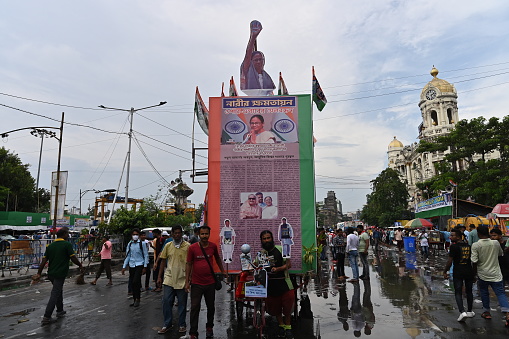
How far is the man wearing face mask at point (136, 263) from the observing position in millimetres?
8023

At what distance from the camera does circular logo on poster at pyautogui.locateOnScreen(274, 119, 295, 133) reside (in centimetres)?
671

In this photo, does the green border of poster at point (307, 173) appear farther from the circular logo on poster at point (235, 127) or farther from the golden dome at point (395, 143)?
the golden dome at point (395, 143)

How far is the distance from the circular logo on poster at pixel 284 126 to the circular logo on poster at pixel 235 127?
63cm

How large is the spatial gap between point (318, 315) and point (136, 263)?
4255 mm

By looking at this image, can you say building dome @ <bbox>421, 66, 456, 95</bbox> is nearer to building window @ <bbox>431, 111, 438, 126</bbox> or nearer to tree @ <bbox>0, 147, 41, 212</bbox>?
building window @ <bbox>431, 111, 438, 126</bbox>

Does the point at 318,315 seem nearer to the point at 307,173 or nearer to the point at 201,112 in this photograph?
the point at 307,173

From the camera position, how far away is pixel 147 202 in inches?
1379

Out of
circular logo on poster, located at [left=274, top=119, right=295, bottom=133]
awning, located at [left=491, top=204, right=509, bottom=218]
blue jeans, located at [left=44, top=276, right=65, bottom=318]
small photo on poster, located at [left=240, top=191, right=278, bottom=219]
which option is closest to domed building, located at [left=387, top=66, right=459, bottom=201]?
awning, located at [left=491, top=204, right=509, bottom=218]

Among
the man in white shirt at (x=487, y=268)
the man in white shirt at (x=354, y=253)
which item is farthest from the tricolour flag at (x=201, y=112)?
the man in white shirt at (x=354, y=253)

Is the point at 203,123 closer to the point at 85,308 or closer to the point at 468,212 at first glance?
the point at 85,308

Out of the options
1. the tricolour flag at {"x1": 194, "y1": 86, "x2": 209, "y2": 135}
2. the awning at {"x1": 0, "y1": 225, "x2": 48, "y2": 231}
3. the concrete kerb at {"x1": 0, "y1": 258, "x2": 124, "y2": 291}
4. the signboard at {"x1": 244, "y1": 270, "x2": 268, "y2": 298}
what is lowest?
the concrete kerb at {"x1": 0, "y1": 258, "x2": 124, "y2": 291}

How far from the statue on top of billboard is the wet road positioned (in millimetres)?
4797

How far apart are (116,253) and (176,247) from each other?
17416 millimetres

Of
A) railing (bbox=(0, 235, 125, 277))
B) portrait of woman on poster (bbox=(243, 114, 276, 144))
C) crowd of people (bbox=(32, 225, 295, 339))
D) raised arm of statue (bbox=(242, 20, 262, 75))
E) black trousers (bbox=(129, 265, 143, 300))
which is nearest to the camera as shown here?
crowd of people (bbox=(32, 225, 295, 339))
